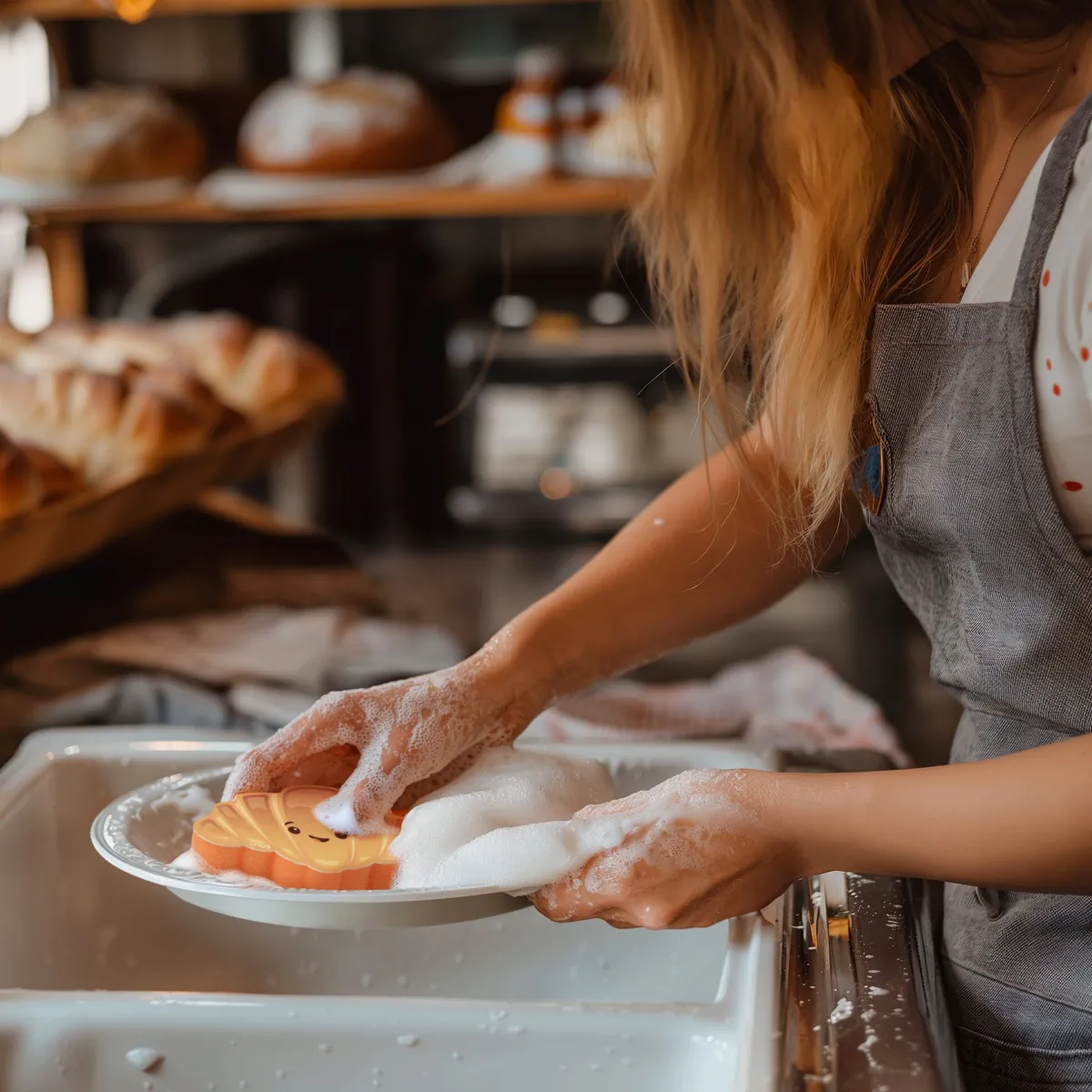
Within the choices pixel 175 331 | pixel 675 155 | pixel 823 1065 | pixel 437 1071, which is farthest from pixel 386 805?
pixel 175 331

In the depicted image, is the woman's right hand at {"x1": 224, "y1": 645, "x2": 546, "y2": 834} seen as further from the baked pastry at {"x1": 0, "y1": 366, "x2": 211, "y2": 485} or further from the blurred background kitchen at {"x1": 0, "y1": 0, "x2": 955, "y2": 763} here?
the baked pastry at {"x1": 0, "y1": 366, "x2": 211, "y2": 485}

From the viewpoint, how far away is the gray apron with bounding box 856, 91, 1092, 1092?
0.66 m

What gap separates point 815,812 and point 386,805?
0.24 metres

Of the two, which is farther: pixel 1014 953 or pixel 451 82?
pixel 451 82

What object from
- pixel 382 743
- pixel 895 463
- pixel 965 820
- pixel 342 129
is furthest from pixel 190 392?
pixel 965 820

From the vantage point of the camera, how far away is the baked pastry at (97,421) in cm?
145

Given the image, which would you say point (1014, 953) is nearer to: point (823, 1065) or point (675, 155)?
point (823, 1065)

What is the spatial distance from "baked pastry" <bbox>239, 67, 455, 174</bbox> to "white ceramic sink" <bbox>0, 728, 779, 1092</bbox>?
121 centimetres

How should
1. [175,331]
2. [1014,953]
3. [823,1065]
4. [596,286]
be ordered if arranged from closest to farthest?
[823,1065], [1014,953], [175,331], [596,286]

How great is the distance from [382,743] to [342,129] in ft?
4.72

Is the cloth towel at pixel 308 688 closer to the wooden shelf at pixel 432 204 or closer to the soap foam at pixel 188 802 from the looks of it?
the soap foam at pixel 188 802

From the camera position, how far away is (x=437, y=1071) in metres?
0.66

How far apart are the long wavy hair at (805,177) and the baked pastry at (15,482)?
2.17 ft

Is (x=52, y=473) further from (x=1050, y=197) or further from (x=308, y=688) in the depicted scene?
(x=1050, y=197)
